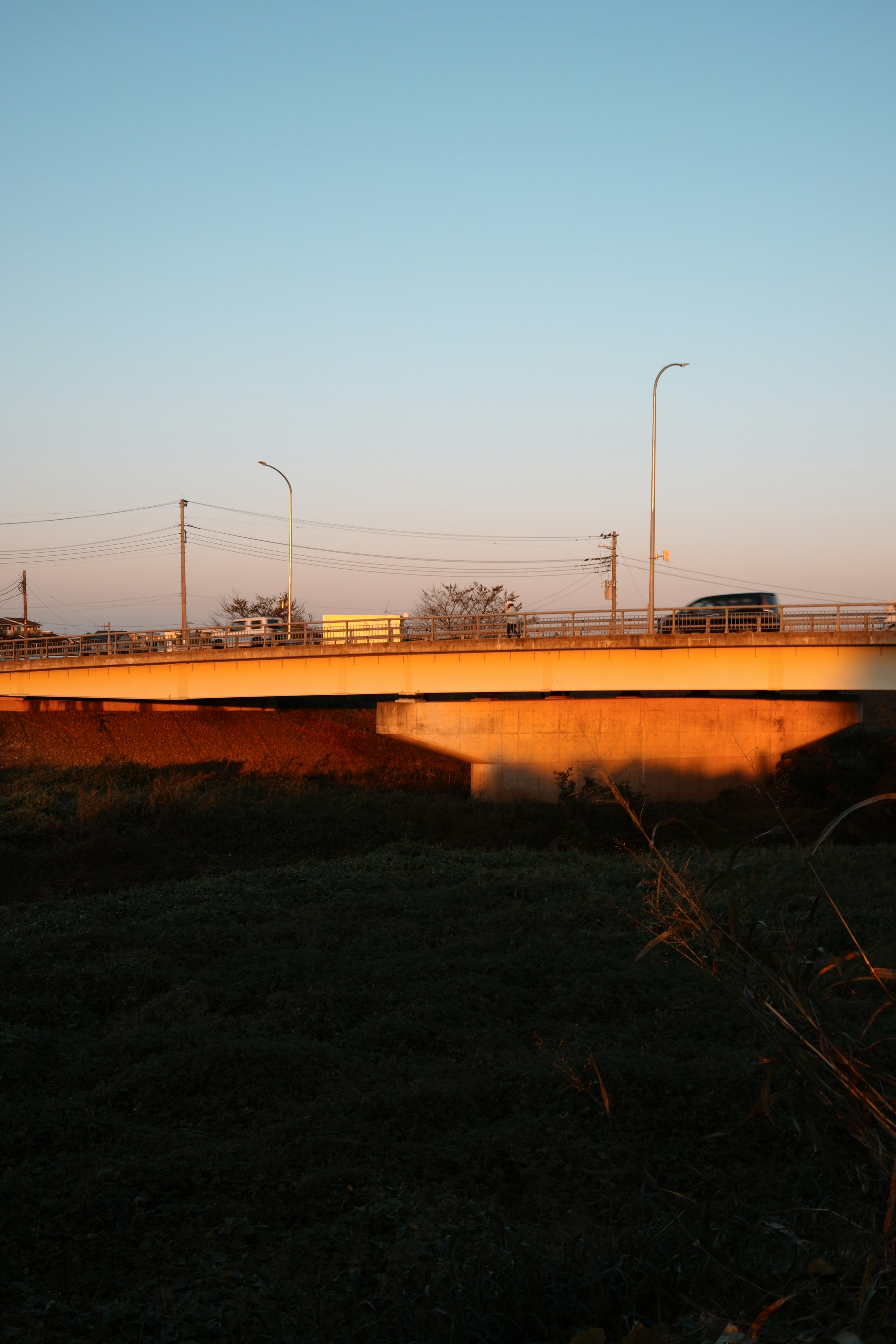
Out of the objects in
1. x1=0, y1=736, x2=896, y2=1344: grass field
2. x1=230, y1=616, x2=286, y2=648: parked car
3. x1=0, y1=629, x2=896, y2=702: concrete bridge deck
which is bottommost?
x1=0, y1=736, x2=896, y2=1344: grass field

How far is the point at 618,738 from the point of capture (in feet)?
116

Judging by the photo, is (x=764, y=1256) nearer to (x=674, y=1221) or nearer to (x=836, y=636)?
(x=674, y=1221)

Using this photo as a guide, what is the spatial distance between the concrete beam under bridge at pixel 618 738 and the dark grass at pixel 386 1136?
17.8 metres

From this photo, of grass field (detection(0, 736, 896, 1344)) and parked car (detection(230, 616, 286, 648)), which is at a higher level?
parked car (detection(230, 616, 286, 648))

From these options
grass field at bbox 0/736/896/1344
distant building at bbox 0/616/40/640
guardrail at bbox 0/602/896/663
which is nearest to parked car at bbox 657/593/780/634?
guardrail at bbox 0/602/896/663

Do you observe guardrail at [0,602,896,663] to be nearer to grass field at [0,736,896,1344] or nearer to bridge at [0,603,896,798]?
bridge at [0,603,896,798]

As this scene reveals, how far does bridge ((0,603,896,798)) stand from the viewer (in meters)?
33.0

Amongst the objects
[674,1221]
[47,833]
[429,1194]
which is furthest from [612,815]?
[674,1221]

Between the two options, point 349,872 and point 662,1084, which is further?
point 349,872

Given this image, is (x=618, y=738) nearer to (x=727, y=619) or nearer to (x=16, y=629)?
(x=727, y=619)

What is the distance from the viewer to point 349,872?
21328 millimetres

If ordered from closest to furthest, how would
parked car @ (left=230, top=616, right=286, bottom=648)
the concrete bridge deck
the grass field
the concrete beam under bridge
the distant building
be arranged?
the grass field, the concrete bridge deck, the concrete beam under bridge, parked car @ (left=230, top=616, right=286, bottom=648), the distant building

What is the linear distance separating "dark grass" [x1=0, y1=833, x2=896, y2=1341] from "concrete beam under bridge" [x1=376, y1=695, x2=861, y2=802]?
1777 cm

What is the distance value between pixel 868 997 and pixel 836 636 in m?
21.9
